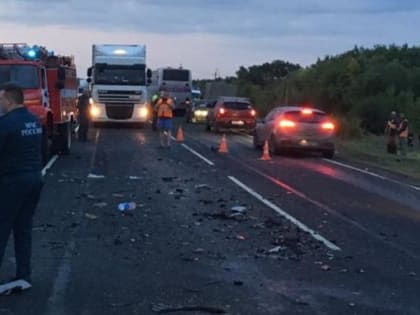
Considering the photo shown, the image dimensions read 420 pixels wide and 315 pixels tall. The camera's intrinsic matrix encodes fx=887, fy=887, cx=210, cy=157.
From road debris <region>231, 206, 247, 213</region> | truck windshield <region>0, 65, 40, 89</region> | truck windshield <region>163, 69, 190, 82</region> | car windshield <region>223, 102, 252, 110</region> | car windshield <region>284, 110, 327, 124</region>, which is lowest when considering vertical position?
road debris <region>231, 206, 247, 213</region>

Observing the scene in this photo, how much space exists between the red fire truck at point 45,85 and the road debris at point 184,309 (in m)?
13.2

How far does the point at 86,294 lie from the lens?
26.3 feet

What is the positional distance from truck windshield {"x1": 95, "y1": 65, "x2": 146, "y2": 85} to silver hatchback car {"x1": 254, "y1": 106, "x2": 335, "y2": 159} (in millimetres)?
14316

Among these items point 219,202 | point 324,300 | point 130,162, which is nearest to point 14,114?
point 324,300

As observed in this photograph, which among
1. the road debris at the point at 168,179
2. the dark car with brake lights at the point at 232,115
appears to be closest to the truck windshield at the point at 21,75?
the road debris at the point at 168,179

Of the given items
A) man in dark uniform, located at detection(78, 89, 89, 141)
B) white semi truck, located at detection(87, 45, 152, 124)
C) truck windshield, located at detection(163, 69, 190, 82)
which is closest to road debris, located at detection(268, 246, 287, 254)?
man in dark uniform, located at detection(78, 89, 89, 141)

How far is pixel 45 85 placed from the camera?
72.5 ft

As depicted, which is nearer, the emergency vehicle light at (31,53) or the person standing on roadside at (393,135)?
the emergency vehicle light at (31,53)

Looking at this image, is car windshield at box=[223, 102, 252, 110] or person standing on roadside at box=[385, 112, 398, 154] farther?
car windshield at box=[223, 102, 252, 110]

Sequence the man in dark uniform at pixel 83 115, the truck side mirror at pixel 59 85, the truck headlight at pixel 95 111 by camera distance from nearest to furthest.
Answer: the truck side mirror at pixel 59 85
the man in dark uniform at pixel 83 115
the truck headlight at pixel 95 111

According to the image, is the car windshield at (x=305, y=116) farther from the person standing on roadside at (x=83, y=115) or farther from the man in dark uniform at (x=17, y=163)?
the man in dark uniform at (x=17, y=163)

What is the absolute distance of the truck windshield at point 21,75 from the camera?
21.2m

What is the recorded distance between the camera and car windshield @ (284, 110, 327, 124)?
89.5ft

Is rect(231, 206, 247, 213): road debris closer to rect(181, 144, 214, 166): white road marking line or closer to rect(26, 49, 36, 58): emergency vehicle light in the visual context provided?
rect(181, 144, 214, 166): white road marking line
